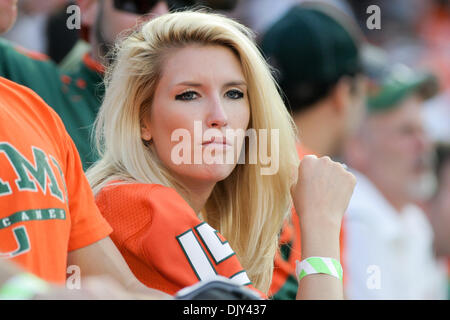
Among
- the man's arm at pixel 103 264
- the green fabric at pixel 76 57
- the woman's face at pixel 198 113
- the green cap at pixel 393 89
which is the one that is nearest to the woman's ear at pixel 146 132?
the woman's face at pixel 198 113

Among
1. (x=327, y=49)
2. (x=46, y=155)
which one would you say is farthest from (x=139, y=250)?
(x=327, y=49)

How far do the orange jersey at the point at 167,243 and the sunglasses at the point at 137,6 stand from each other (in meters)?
1.07

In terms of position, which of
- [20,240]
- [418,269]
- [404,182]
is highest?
[20,240]

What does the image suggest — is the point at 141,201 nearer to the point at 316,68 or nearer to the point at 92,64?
the point at 92,64

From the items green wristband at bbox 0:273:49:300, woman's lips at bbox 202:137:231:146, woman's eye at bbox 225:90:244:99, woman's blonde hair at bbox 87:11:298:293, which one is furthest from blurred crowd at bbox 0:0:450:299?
green wristband at bbox 0:273:49:300

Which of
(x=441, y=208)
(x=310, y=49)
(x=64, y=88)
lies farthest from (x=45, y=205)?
(x=441, y=208)

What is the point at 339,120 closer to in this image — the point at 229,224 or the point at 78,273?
the point at 229,224

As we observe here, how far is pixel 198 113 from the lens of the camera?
5.99 ft

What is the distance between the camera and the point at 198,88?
185 centimetres

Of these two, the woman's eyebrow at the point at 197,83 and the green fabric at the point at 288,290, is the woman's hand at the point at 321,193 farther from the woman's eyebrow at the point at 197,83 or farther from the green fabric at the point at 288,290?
the green fabric at the point at 288,290

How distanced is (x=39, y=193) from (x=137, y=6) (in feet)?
4.47

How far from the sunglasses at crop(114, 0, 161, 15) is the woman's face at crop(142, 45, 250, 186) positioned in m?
0.78

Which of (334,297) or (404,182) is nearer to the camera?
(334,297)

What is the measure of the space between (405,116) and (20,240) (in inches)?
121
